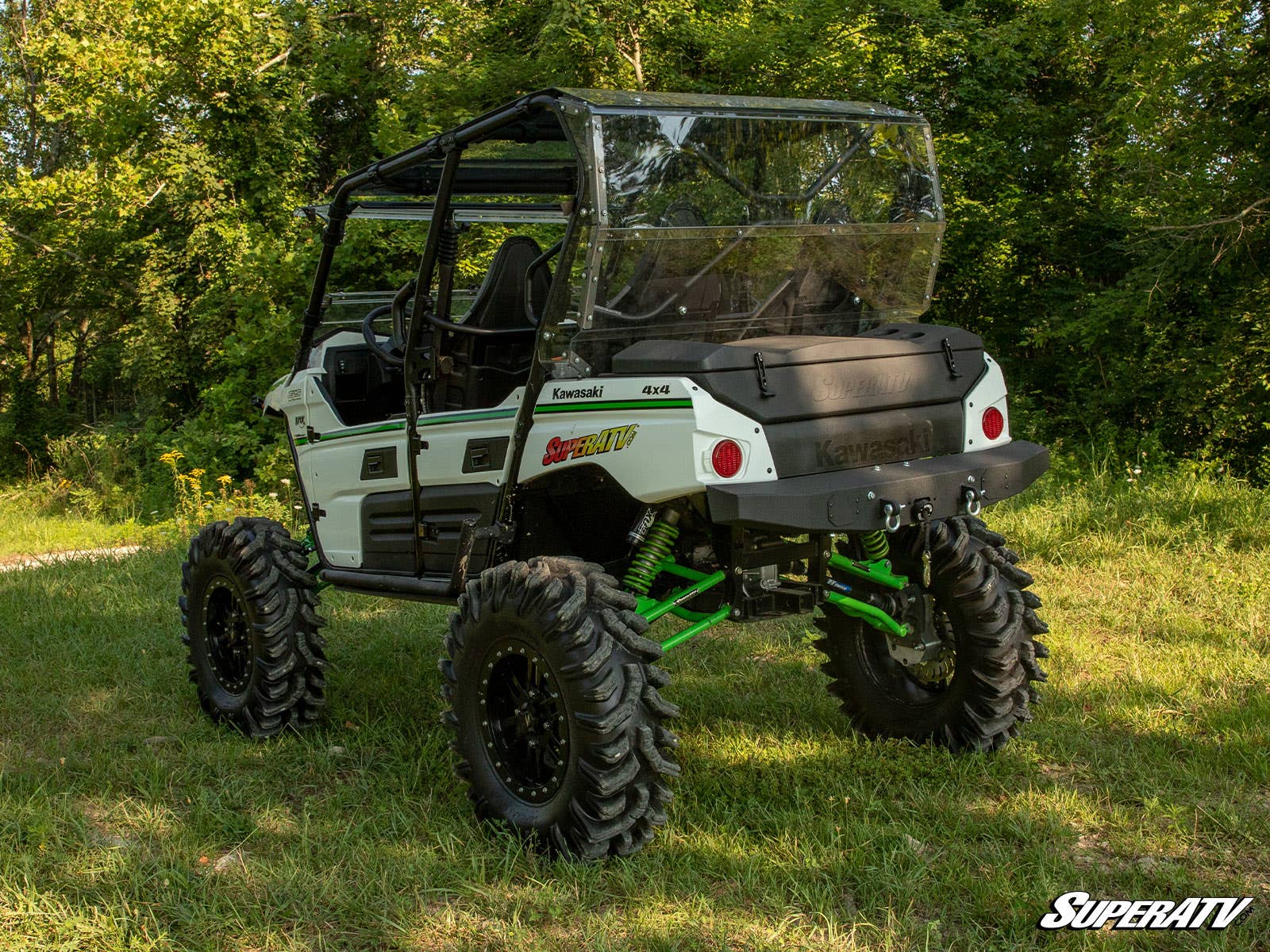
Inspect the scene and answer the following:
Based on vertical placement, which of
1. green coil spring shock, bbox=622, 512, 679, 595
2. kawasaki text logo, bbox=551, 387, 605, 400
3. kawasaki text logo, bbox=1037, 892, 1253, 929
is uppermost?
kawasaki text logo, bbox=551, 387, 605, 400

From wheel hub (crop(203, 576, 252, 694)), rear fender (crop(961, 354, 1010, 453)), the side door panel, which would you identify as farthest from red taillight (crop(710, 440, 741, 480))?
wheel hub (crop(203, 576, 252, 694))

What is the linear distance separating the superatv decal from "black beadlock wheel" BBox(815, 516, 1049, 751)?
132cm

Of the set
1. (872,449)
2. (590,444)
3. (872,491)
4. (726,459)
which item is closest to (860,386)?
(872,449)

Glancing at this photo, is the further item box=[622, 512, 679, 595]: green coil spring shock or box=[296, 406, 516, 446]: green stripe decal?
box=[296, 406, 516, 446]: green stripe decal

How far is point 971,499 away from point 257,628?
2.94 meters

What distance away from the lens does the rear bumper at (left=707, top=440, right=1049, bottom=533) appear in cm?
343

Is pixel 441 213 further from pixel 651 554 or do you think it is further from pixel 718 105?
pixel 651 554

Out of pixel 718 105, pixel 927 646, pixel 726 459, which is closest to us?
pixel 726 459

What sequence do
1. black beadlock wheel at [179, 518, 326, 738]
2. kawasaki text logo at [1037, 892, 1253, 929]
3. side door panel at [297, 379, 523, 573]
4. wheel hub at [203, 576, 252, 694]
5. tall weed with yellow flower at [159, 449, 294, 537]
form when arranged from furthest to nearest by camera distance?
tall weed with yellow flower at [159, 449, 294, 537] < wheel hub at [203, 576, 252, 694] < black beadlock wheel at [179, 518, 326, 738] < side door panel at [297, 379, 523, 573] < kawasaki text logo at [1037, 892, 1253, 929]

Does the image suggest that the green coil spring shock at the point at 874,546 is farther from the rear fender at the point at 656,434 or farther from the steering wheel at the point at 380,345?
the steering wheel at the point at 380,345

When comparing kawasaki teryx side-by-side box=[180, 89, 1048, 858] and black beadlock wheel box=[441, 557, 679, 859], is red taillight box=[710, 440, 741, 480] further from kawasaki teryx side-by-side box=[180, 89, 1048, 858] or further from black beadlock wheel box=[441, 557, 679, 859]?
black beadlock wheel box=[441, 557, 679, 859]

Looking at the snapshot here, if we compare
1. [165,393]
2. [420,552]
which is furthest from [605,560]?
[165,393]

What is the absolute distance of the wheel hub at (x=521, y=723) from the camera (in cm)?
383

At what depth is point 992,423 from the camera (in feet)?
14.1
